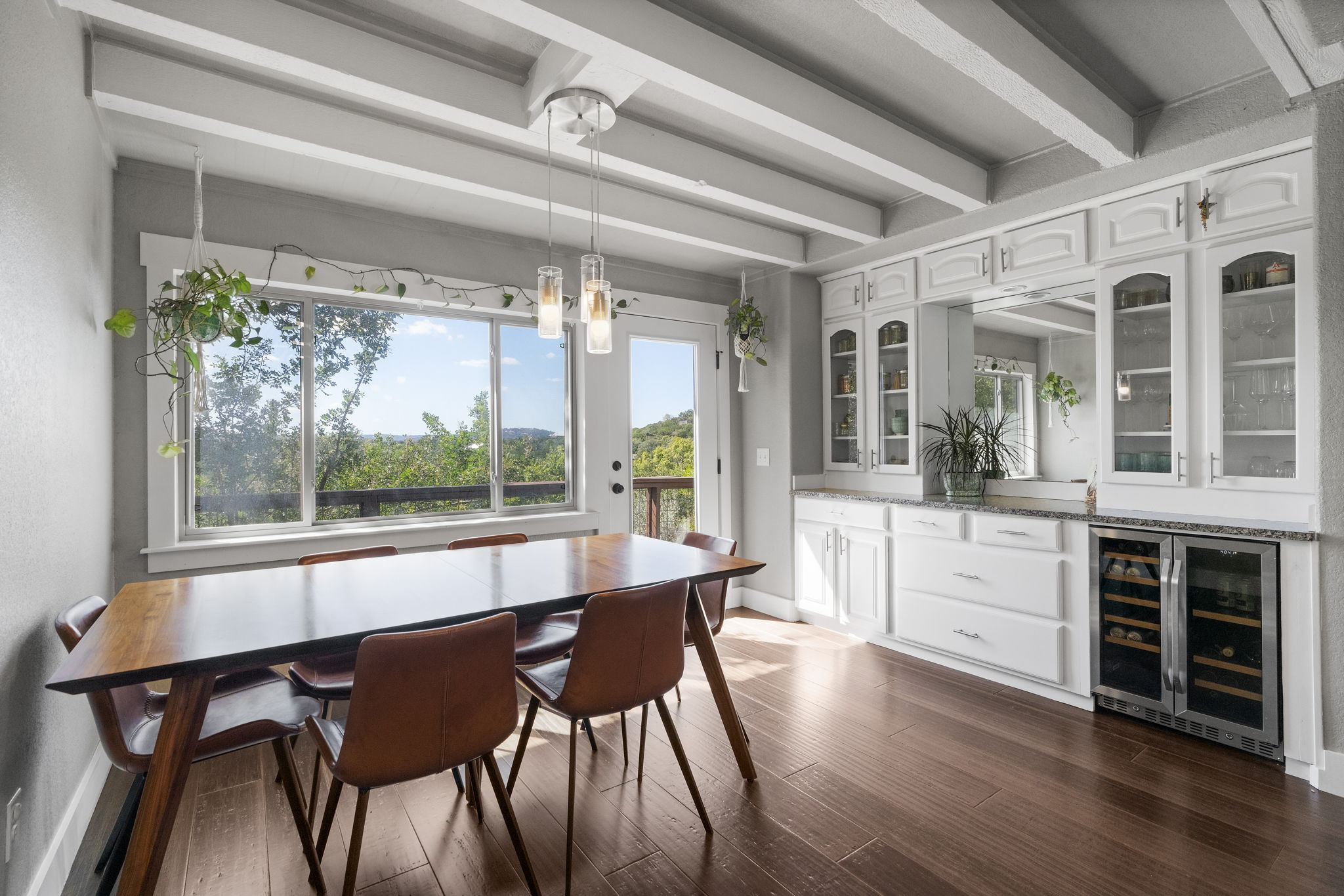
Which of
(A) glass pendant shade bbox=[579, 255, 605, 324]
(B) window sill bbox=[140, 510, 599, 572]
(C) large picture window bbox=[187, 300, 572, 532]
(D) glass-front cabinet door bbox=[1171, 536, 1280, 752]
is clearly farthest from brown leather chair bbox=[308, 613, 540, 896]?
(D) glass-front cabinet door bbox=[1171, 536, 1280, 752]

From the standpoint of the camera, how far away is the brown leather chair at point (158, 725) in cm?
162

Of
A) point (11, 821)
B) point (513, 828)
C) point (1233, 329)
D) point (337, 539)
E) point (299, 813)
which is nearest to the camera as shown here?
point (11, 821)

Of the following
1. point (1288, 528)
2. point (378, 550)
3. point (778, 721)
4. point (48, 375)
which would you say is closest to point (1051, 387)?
point (1288, 528)

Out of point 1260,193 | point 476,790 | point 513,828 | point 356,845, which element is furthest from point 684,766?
point 1260,193

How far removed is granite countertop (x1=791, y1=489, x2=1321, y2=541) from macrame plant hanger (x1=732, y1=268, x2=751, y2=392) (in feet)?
2.96

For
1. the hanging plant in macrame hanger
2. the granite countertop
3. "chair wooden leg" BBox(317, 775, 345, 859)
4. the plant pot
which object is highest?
the hanging plant in macrame hanger

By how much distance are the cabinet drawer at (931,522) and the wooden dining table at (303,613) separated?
1.59m

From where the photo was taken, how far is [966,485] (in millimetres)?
3816

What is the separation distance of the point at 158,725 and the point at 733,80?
2.67 m

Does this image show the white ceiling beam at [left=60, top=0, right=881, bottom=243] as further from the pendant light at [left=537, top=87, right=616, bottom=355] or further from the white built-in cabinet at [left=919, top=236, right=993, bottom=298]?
the white built-in cabinet at [left=919, top=236, right=993, bottom=298]

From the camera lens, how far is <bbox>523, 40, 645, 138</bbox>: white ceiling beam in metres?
2.15

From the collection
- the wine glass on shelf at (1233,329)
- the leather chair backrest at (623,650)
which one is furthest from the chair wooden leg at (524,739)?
the wine glass on shelf at (1233,329)

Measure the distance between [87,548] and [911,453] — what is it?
3.99m

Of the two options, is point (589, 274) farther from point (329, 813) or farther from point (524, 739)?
point (329, 813)
